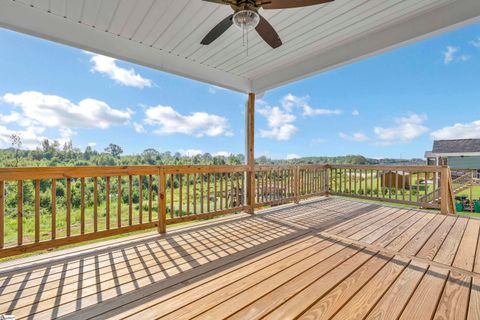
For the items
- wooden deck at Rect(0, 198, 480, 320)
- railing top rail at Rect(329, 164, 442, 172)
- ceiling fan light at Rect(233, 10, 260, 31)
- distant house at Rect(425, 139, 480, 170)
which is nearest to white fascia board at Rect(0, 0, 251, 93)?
ceiling fan light at Rect(233, 10, 260, 31)

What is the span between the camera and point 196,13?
2359mm

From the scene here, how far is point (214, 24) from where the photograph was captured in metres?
2.59

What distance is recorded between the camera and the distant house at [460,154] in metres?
7.59

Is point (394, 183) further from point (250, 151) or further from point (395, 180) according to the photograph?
point (250, 151)

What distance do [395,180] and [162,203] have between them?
15.3ft

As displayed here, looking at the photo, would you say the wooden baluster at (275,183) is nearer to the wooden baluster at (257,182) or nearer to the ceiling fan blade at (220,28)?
the wooden baluster at (257,182)

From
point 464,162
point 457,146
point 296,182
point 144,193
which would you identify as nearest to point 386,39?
point 296,182

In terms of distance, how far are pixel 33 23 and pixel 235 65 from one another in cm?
255

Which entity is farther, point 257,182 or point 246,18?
point 257,182

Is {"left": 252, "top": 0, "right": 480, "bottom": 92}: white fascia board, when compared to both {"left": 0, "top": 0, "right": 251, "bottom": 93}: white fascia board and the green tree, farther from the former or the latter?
the green tree

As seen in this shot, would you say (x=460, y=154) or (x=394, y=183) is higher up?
(x=460, y=154)

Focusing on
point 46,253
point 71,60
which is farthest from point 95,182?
point 71,60

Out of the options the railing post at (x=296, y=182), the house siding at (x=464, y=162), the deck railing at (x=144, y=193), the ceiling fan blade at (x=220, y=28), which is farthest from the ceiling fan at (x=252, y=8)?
the house siding at (x=464, y=162)

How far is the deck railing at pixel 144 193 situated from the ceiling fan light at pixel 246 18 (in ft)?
6.39
